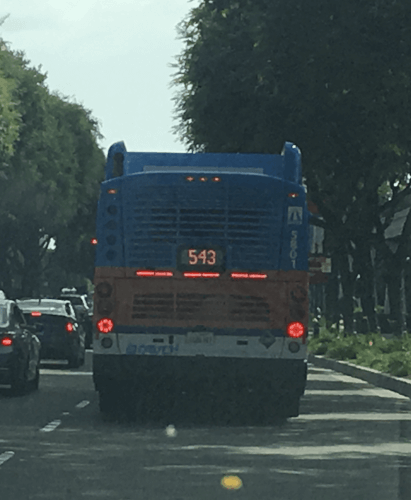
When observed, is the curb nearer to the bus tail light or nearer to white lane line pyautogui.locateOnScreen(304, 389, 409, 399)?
white lane line pyautogui.locateOnScreen(304, 389, 409, 399)

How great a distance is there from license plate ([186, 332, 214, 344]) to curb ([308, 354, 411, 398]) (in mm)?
7180

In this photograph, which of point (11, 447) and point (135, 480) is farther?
point (11, 447)

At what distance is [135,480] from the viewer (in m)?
13.3

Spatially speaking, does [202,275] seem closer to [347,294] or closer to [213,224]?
[213,224]

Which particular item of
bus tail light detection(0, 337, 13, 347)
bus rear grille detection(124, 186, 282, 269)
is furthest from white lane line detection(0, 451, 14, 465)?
bus tail light detection(0, 337, 13, 347)

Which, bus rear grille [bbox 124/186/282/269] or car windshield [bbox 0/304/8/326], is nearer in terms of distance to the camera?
bus rear grille [bbox 124/186/282/269]

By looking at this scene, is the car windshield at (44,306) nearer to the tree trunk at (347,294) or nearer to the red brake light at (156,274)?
the tree trunk at (347,294)

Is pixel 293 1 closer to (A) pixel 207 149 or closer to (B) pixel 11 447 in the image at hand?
(A) pixel 207 149

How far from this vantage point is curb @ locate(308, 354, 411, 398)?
1082 inches

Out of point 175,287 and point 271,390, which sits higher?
point 175,287

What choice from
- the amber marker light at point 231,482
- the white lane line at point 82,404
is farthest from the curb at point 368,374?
the amber marker light at point 231,482

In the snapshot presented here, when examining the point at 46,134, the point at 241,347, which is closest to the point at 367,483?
the point at 241,347

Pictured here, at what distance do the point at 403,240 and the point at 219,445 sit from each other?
2460 cm

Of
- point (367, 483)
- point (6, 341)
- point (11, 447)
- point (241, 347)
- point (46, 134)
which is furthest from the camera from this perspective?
point (46, 134)
